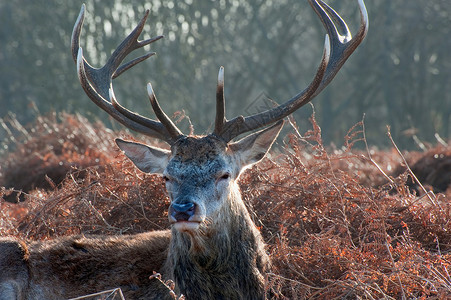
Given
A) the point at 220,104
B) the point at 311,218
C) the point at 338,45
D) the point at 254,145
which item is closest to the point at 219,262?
the point at 254,145

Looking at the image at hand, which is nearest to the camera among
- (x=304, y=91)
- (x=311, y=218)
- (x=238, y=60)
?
(x=304, y=91)

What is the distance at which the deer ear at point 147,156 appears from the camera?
5.89 m

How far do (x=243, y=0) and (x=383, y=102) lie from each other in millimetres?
6043

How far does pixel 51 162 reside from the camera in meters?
9.81

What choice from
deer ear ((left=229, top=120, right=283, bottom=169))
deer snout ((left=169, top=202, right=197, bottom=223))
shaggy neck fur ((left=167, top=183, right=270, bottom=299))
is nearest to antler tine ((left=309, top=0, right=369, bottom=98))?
deer ear ((left=229, top=120, right=283, bottom=169))

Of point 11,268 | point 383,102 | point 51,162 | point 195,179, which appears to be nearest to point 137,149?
point 195,179

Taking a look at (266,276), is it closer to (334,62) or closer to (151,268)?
(151,268)

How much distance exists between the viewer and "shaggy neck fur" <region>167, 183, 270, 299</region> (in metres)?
5.17

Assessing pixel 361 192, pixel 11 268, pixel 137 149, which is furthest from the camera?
pixel 361 192

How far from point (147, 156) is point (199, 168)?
2.73 feet

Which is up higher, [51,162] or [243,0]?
[243,0]

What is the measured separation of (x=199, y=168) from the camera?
5285 millimetres

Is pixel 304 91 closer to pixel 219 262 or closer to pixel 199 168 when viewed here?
pixel 199 168

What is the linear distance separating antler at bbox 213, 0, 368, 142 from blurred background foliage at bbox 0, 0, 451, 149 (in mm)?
13504
